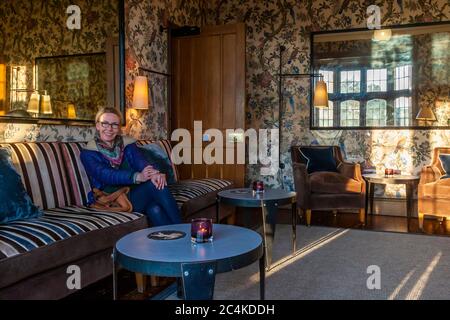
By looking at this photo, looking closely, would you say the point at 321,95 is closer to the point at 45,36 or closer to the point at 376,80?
the point at 376,80

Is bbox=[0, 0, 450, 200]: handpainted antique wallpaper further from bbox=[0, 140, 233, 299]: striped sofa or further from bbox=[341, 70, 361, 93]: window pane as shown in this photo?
bbox=[0, 140, 233, 299]: striped sofa

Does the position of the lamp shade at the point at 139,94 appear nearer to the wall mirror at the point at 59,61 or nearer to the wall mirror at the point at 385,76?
the wall mirror at the point at 59,61

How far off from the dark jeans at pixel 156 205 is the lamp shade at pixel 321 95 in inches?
120

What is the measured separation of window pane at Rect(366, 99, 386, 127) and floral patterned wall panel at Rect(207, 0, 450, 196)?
0.35ft

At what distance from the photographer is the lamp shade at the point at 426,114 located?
4.89 metres

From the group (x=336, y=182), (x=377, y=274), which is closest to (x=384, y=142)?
(x=336, y=182)

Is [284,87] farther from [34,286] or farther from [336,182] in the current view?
[34,286]

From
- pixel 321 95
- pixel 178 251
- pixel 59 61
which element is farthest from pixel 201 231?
pixel 321 95

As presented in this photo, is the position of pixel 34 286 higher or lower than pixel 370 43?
lower

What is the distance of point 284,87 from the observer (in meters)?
5.47

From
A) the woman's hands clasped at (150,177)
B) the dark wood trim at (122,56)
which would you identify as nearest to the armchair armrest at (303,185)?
the dark wood trim at (122,56)

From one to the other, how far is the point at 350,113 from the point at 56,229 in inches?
158

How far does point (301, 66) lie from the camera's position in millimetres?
5387

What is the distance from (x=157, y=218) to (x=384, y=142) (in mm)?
3349
